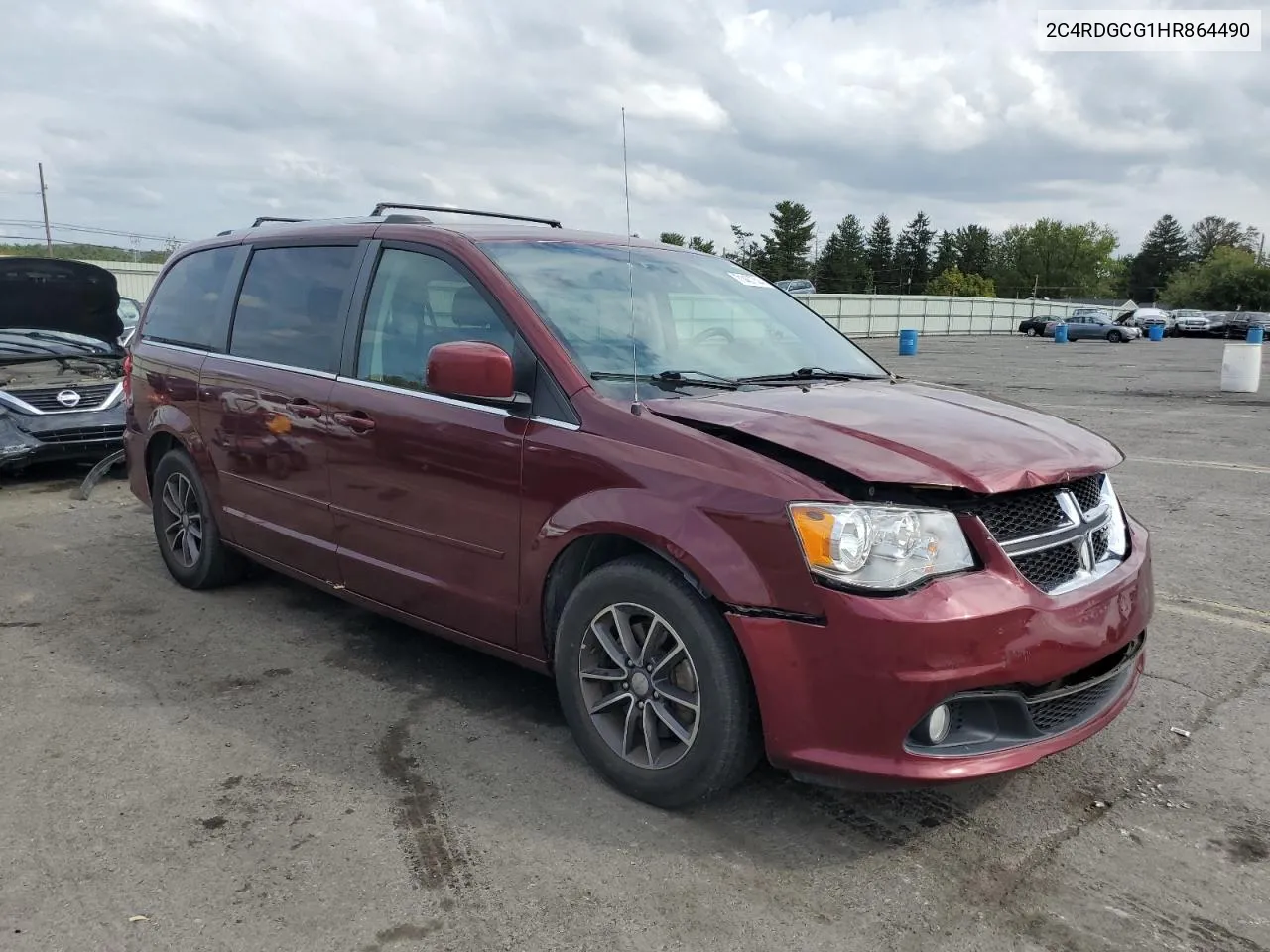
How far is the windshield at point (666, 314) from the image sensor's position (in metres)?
3.45

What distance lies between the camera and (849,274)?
102062 mm

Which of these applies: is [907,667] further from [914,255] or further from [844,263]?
[914,255]

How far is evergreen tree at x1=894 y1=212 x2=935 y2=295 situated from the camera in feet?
390

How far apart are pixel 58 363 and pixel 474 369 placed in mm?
7107

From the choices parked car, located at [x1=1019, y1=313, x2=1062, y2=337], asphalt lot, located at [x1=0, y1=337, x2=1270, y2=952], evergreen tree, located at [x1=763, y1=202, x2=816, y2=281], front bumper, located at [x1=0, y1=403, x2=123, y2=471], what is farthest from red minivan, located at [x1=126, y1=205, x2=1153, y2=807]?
evergreen tree, located at [x1=763, y1=202, x2=816, y2=281]

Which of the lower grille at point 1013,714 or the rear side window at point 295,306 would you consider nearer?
the lower grille at point 1013,714

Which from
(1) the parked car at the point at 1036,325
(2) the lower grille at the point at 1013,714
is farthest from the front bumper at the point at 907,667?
(1) the parked car at the point at 1036,325

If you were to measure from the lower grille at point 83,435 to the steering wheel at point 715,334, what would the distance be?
20.8 feet

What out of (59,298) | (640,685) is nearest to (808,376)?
(640,685)

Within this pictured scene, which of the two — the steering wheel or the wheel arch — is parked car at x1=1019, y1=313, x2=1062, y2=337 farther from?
the wheel arch

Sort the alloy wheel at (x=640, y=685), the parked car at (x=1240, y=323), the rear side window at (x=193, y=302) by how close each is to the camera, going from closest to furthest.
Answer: the alloy wheel at (x=640, y=685), the rear side window at (x=193, y=302), the parked car at (x=1240, y=323)

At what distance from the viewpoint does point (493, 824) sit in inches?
114

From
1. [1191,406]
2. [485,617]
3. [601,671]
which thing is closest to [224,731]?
[485,617]

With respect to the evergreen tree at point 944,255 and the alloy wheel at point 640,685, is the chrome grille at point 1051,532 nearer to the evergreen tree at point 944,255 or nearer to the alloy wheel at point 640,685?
the alloy wheel at point 640,685
